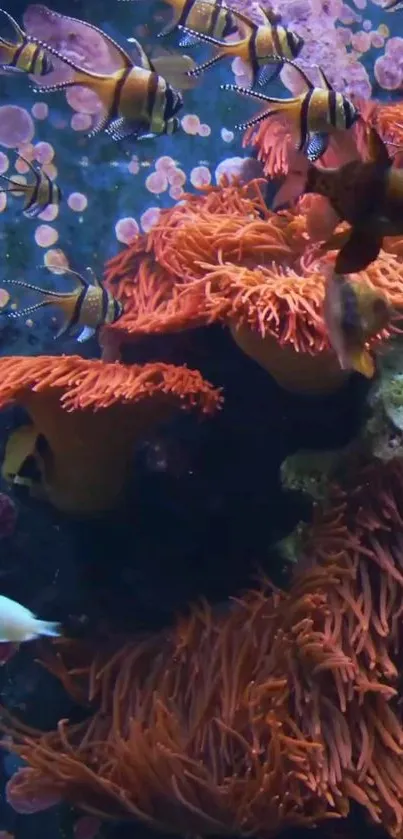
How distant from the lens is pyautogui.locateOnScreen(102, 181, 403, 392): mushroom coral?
7.91ft

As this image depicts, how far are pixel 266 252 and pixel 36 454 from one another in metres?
1.02

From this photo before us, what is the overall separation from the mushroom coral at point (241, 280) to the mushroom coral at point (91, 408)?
0.77 feet

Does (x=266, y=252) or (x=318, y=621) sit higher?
(x=266, y=252)

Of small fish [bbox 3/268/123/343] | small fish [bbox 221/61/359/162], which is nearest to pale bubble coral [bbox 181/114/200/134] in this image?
small fish [bbox 3/268/123/343]

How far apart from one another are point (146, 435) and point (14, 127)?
160cm

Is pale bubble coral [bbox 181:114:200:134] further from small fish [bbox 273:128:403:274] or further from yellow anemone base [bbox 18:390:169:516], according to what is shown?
small fish [bbox 273:128:403:274]

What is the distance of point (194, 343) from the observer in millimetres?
2949

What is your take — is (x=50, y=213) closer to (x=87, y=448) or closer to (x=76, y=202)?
(x=76, y=202)

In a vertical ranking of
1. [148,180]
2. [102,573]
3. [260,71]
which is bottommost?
[102,573]

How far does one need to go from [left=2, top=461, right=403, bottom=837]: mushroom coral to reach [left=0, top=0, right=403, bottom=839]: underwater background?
0.16 metres

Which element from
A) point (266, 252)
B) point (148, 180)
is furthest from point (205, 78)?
point (266, 252)

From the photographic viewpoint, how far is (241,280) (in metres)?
2.50

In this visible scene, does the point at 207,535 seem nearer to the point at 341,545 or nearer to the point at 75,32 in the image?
the point at 341,545

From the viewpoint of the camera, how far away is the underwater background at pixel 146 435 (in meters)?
2.79
